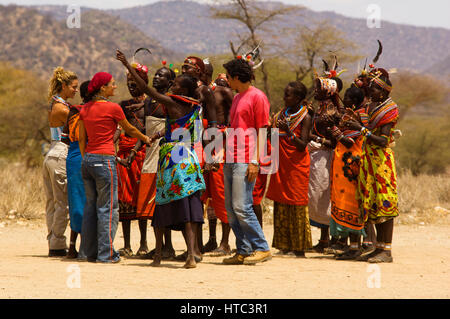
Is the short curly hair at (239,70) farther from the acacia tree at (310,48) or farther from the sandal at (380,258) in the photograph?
the acacia tree at (310,48)

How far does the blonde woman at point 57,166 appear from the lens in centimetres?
776

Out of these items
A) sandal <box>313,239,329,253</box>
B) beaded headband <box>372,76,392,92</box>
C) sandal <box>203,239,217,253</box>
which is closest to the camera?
beaded headband <box>372,76,392,92</box>

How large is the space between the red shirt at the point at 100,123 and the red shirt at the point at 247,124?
1.22 m

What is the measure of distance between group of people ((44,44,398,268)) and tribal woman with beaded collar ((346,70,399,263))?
1 cm

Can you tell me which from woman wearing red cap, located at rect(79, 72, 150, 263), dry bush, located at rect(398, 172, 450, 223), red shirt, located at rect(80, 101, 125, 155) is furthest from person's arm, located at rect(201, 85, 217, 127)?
dry bush, located at rect(398, 172, 450, 223)

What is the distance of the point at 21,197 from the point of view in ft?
41.3

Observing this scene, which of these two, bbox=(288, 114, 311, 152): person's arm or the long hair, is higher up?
the long hair

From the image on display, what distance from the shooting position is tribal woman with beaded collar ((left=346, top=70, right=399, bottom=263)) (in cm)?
725

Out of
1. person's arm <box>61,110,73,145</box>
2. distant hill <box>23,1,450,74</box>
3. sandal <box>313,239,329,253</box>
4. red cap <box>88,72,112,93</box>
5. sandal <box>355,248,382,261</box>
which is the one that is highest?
distant hill <box>23,1,450,74</box>

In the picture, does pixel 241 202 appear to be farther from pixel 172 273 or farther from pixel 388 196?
pixel 388 196

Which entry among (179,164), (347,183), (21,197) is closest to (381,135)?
(347,183)

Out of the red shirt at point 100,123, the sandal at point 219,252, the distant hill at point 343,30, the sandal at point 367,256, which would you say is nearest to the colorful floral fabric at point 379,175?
the sandal at point 367,256

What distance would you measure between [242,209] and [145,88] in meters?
1.56

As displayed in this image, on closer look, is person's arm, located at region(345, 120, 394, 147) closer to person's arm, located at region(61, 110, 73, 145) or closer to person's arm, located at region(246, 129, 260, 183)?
person's arm, located at region(246, 129, 260, 183)
